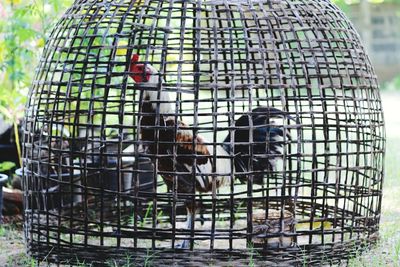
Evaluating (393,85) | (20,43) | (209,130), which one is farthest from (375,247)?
(393,85)

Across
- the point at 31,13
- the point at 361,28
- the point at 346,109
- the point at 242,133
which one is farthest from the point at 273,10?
the point at 361,28

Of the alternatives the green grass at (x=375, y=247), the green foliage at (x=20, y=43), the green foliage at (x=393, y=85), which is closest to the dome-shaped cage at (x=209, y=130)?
the green grass at (x=375, y=247)

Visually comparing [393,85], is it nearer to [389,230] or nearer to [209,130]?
[389,230]

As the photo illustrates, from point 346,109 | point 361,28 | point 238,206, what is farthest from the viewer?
point 361,28

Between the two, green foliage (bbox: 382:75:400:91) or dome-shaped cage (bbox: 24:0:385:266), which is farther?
green foliage (bbox: 382:75:400:91)

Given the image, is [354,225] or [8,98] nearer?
[354,225]

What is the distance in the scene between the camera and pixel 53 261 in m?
3.71

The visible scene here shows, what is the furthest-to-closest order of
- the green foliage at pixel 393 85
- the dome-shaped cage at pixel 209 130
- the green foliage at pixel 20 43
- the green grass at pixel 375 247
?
1. the green foliage at pixel 393 85
2. the green foliage at pixel 20 43
3. the green grass at pixel 375 247
4. the dome-shaped cage at pixel 209 130

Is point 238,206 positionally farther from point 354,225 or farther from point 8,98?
point 8,98

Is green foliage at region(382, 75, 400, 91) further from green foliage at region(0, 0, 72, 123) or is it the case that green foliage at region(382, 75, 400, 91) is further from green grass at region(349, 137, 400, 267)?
green foliage at region(0, 0, 72, 123)

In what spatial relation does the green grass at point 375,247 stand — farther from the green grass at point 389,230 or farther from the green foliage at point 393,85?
the green foliage at point 393,85

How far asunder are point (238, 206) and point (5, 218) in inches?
68.8

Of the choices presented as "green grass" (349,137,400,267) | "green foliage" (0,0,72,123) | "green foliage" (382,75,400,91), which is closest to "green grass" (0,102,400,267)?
"green grass" (349,137,400,267)

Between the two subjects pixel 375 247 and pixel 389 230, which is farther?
pixel 389 230
